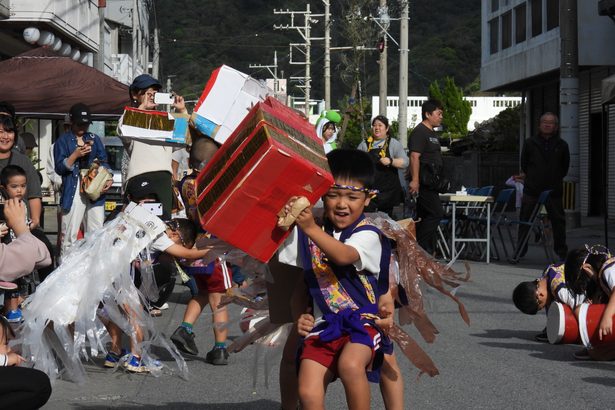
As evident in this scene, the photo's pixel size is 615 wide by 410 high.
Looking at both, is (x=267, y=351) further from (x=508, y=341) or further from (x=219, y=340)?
(x=508, y=341)

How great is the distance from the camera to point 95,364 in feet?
26.3

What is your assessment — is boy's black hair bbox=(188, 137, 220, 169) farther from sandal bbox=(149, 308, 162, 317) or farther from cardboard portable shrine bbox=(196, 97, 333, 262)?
sandal bbox=(149, 308, 162, 317)

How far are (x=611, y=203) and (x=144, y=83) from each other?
1899 cm

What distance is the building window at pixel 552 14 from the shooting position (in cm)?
2904

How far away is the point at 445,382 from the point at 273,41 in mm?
110283

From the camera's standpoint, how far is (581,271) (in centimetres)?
809

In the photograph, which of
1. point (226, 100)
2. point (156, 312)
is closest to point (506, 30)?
point (156, 312)

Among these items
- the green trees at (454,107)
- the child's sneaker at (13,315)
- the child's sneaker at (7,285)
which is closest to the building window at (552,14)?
the child's sneaker at (13,315)

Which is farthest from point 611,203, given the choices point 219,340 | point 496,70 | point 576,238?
point 219,340

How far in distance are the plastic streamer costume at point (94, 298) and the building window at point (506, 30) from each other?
28059 mm

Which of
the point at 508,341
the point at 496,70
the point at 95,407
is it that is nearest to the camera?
the point at 95,407

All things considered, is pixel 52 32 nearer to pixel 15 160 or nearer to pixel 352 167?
pixel 15 160

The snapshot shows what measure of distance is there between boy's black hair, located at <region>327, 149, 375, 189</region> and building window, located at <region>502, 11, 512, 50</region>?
29842 millimetres

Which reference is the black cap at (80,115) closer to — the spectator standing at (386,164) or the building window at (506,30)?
the spectator standing at (386,164)
